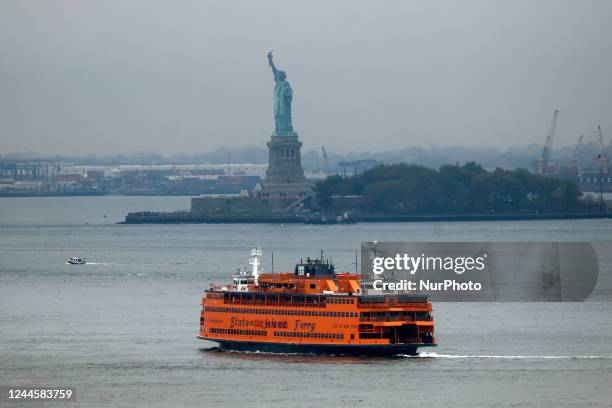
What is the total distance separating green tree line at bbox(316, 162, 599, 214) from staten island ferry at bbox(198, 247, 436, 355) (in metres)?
138

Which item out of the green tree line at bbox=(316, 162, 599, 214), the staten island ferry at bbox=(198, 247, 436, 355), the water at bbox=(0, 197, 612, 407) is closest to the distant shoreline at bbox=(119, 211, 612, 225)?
the green tree line at bbox=(316, 162, 599, 214)

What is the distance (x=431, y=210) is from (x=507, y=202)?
925 centimetres

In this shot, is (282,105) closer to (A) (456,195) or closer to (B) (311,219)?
(B) (311,219)

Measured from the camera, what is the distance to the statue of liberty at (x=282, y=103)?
180 m

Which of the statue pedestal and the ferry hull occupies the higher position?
the statue pedestal

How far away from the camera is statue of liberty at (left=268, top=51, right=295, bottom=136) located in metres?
180

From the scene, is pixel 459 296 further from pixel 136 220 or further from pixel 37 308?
pixel 136 220

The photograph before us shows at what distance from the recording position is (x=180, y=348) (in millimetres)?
55906

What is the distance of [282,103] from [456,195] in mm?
26719

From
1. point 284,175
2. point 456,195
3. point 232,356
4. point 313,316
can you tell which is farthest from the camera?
point 456,195

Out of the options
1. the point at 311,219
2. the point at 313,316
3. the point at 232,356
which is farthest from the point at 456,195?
the point at 313,316

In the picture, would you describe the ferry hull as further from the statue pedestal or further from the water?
the statue pedestal

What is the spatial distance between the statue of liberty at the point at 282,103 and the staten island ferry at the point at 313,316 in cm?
12514

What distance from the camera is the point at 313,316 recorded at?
5225 centimetres
